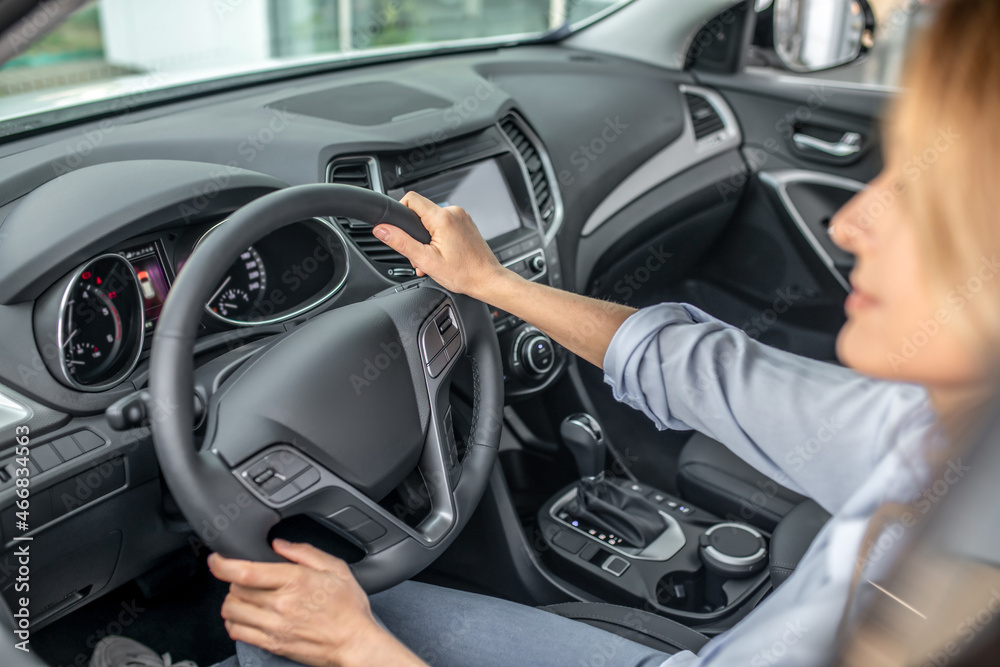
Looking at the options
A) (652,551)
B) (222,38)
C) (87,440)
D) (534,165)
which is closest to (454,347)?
(87,440)

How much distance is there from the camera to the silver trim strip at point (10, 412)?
1.04 metres

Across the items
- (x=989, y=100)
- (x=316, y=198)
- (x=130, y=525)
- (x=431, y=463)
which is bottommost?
(x=130, y=525)

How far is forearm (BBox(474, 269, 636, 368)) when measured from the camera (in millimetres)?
1204

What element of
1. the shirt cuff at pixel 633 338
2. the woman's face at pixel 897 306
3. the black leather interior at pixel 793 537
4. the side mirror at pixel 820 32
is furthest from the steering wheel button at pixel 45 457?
the side mirror at pixel 820 32

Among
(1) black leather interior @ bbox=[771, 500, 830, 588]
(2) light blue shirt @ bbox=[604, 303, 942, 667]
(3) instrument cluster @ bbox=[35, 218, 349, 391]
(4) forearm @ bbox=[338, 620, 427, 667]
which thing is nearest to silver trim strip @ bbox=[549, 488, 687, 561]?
(1) black leather interior @ bbox=[771, 500, 830, 588]

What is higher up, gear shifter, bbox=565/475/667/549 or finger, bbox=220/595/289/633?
finger, bbox=220/595/289/633

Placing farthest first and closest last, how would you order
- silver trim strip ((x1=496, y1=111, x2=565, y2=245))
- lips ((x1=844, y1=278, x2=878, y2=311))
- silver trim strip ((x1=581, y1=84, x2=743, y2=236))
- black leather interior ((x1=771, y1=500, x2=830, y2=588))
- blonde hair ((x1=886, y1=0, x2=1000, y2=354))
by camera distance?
silver trim strip ((x1=581, y1=84, x2=743, y2=236)) → silver trim strip ((x1=496, y1=111, x2=565, y2=245)) → black leather interior ((x1=771, y1=500, x2=830, y2=588)) → lips ((x1=844, y1=278, x2=878, y2=311)) → blonde hair ((x1=886, y1=0, x2=1000, y2=354))

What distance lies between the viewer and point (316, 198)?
99 cm

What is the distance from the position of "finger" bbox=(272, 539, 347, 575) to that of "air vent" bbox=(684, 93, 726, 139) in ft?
5.81

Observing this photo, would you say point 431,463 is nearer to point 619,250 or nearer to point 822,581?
point 822,581

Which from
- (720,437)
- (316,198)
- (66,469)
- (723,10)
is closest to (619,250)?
(723,10)

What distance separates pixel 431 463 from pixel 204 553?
0.50 m

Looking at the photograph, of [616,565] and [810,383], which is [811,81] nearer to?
[616,565]

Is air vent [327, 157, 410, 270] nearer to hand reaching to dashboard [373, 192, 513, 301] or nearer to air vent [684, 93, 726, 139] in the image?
hand reaching to dashboard [373, 192, 513, 301]
